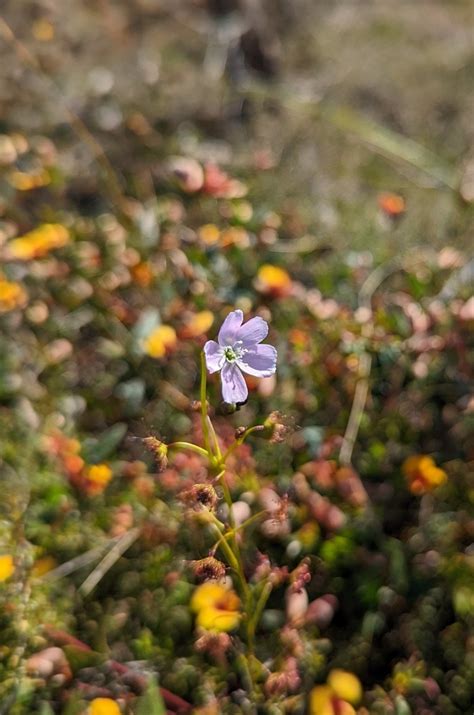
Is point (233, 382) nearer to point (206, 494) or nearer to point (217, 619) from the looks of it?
point (206, 494)

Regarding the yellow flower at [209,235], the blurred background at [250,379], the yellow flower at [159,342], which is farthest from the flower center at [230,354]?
the yellow flower at [209,235]

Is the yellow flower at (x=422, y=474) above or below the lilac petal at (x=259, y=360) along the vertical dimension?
below

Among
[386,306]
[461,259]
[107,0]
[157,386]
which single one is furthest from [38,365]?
[107,0]

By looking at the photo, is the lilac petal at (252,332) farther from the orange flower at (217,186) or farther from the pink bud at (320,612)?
the orange flower at (217,186)

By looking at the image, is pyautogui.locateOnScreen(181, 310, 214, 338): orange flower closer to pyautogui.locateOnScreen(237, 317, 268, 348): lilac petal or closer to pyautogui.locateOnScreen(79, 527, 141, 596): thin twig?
pyautogui.locateOnScreen(79, 527, 141, 596): thin twig

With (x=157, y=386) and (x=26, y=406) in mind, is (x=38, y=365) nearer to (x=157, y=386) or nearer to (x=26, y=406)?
(x=26, y=406)

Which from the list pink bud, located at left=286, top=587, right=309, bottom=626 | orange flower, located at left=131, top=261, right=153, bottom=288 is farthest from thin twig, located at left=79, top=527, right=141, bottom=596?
orange flower, located at left=131, top=261, right=153, bottom=288
